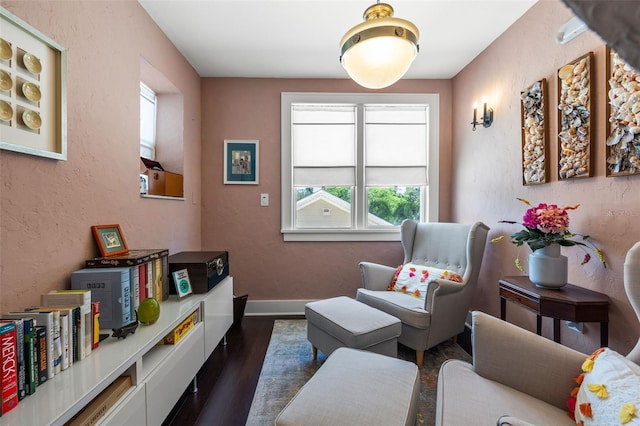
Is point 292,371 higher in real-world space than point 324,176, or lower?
lower

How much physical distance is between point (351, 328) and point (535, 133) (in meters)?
1.72

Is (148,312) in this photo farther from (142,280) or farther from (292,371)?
(292,371)

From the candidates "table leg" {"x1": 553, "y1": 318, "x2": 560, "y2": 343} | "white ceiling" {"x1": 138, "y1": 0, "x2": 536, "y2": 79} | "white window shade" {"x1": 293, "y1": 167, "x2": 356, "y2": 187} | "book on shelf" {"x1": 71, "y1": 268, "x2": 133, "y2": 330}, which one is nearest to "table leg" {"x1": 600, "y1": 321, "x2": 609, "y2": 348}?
"table leg" {"x1": 553, "y1": 318, "x2": 560, "y2": 343}

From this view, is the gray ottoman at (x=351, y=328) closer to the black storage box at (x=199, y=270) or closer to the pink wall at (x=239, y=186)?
the black storage box at (x=199, y=270)

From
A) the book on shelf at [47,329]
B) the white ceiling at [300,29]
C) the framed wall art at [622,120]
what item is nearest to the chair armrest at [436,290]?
the framed wall art at [622,120]

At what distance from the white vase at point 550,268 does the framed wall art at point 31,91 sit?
2.45 meters

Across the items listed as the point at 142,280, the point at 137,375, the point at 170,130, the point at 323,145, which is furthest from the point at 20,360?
the point at 323,145

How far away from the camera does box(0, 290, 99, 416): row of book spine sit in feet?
2.90

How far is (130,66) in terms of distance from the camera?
181 cm

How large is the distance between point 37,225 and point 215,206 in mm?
1791

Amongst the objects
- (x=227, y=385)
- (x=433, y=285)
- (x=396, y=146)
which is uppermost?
(x=396, y=146)

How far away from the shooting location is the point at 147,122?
240 centimetres

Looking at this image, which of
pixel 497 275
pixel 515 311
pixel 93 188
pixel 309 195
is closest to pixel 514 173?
pixel 497 275

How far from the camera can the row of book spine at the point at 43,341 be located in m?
0.88
